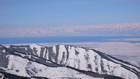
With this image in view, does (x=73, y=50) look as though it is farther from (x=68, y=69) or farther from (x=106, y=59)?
(x=68, y=69)

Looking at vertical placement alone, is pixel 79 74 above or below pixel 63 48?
below

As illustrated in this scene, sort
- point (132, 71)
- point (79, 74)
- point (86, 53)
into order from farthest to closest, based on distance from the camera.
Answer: point (86, 53) < point (132, 71) < point (79, 74)

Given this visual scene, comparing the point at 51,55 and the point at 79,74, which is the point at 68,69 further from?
the point at 51,55

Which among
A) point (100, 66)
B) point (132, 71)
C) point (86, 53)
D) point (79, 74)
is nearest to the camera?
point (79, 74)

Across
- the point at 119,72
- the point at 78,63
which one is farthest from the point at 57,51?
the point at 119,72

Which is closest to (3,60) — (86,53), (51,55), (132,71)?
(51,55)

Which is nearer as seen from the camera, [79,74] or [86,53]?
[79,74]
